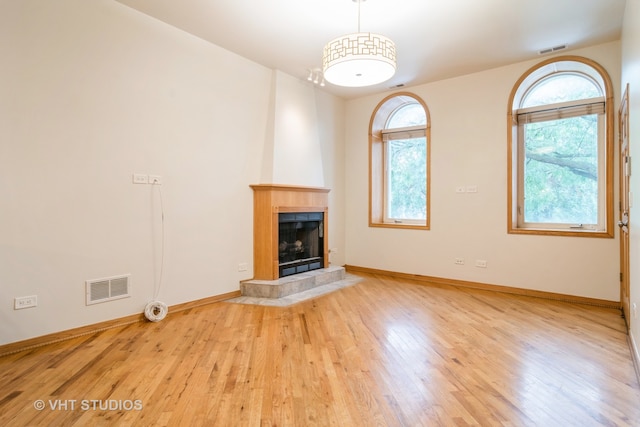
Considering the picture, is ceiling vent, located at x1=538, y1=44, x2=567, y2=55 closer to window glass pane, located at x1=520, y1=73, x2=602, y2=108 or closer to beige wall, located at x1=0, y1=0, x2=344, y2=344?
window glass pane, located at x1=520, y1=73, x2=602, y2=108

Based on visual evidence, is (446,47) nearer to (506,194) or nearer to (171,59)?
(506,194)

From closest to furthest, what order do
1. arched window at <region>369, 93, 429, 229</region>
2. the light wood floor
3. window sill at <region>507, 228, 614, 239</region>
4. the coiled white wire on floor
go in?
the light wood floor → the coiled white wire on floor → window sill at <region>507, 228, 614, 239</region> → arched window at <region>369, 93, 429, 229</region>

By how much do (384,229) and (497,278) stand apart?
179 centimetres

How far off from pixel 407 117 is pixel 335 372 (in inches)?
180

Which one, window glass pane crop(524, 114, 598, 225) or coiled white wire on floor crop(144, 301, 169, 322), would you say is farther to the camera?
window glass pane crop(524, 114, 598, 225)

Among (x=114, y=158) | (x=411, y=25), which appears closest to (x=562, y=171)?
(x=411, y=25)

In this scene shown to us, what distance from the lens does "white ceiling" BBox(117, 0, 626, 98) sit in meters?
3.21

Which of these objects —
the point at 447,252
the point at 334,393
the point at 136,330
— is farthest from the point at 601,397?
the point at 136,330

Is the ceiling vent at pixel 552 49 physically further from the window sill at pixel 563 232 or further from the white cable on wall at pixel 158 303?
the white cable on wall at pixel 158 303

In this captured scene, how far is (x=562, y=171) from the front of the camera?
14.4 feet

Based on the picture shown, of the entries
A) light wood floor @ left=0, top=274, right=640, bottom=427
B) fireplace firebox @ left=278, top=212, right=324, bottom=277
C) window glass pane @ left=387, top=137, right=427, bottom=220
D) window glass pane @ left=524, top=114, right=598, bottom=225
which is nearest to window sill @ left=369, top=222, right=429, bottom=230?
window glass pane @ left=387, top=137, right=427, bottom=220

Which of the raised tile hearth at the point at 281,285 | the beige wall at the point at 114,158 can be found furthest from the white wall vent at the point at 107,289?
the raised tile hearth at the point at 281,285

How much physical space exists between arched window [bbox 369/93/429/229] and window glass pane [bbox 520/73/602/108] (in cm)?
141

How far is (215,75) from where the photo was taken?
4.08m
